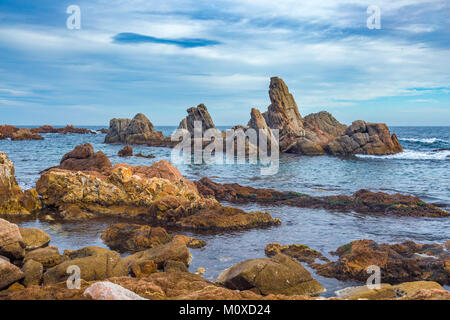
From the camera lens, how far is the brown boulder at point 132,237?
11.3 meters

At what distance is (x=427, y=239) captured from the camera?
1269 cm

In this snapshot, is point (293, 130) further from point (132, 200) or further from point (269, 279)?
point (269, 279)

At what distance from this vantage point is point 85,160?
23.3 metres

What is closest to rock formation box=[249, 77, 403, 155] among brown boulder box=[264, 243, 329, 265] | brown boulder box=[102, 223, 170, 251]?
brown boulder box=[264, 243, 329, 265]

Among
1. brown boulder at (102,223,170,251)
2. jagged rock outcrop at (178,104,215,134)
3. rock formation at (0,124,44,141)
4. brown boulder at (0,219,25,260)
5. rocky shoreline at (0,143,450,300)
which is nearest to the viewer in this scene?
rocky shoreline at (0,143,450,300)

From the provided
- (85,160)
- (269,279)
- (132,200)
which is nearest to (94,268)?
(269,279)

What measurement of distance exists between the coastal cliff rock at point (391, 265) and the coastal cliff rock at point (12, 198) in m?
12.5

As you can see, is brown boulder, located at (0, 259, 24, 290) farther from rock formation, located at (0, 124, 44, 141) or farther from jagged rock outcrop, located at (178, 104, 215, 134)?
rock formation, located at (0, 124, 44, 141)

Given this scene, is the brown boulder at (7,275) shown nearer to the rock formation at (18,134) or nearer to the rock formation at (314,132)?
the rock formation at (314,132)

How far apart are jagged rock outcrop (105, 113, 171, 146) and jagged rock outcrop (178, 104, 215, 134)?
4.88 metres

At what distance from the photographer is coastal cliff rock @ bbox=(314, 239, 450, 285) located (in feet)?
29.8

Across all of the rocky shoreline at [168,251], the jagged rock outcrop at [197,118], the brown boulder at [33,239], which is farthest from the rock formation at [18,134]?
the brown boulder at [33,239]

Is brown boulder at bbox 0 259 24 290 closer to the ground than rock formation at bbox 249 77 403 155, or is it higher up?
closer to the ground
